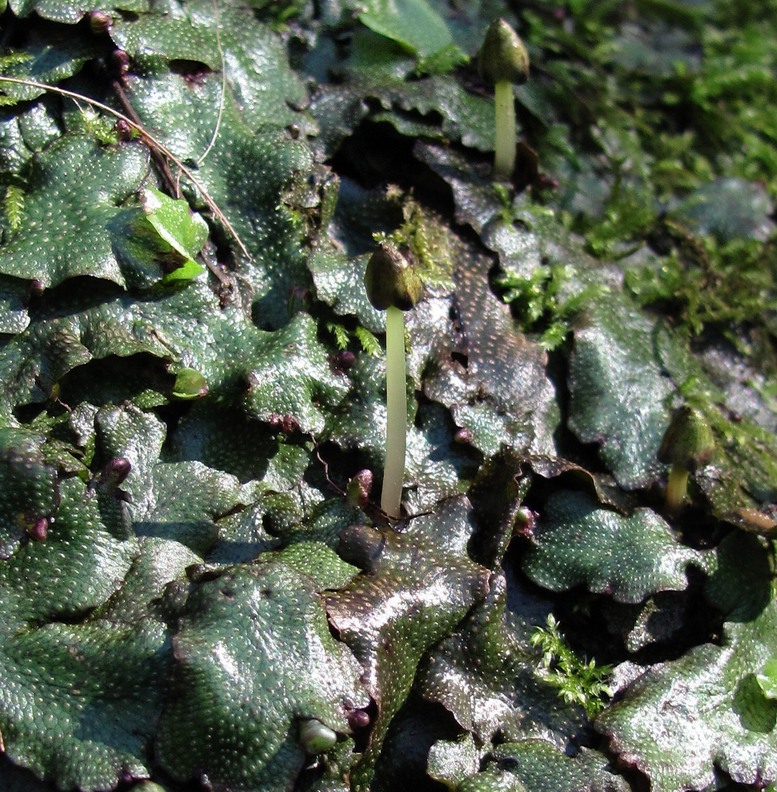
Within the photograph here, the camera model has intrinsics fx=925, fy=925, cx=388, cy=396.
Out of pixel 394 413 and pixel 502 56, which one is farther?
pixel 502 56

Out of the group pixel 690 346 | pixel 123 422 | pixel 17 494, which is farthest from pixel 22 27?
pixel 690 346

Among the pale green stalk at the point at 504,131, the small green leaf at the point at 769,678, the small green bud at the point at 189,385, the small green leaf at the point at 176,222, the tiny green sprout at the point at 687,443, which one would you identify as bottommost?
the small green leaf at the point at 769,678

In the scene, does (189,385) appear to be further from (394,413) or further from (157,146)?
(157,146)

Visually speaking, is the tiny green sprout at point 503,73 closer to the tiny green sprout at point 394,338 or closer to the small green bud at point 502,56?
the small green bud at point 502,56

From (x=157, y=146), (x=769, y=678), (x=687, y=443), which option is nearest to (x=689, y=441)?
(x=687, y=443)

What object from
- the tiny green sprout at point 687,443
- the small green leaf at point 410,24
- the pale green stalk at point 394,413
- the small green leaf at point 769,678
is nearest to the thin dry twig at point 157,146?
the pale green stalk at point 394,413
